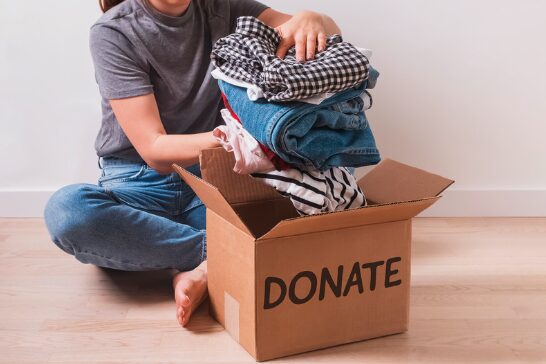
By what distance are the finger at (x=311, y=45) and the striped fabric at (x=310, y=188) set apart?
185mm

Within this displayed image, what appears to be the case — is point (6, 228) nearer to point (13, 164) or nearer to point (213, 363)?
point (13, 164)

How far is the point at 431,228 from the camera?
1.90 m

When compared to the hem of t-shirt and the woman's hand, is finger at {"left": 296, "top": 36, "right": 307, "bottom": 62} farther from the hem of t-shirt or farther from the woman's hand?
the hem of t-shirt

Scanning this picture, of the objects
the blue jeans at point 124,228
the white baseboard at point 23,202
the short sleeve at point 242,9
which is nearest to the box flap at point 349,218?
the blue jeans at point 124,228

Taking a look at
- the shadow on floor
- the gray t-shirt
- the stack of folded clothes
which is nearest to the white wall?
the gray t-shirt

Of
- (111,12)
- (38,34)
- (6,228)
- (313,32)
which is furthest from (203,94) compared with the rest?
(6,228)

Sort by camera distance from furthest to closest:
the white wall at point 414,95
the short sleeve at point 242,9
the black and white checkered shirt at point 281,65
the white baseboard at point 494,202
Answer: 1. the white baseboard at point 494,202
2. the white wall at point 414,95
3. the short sleeve at point 242,9
4. the black and white checkered shirt at point 281,65

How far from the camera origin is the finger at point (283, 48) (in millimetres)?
1271

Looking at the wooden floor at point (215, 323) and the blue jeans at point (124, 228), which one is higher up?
the blue jeans at point (124, 228)

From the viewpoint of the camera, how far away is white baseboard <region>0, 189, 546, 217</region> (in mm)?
1974

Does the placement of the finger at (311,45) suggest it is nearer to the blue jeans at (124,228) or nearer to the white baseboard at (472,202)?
the blue jeans at (124,228)

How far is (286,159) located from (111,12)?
23.1 inches

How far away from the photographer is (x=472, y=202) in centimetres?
198

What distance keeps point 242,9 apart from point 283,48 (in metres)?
0.40
